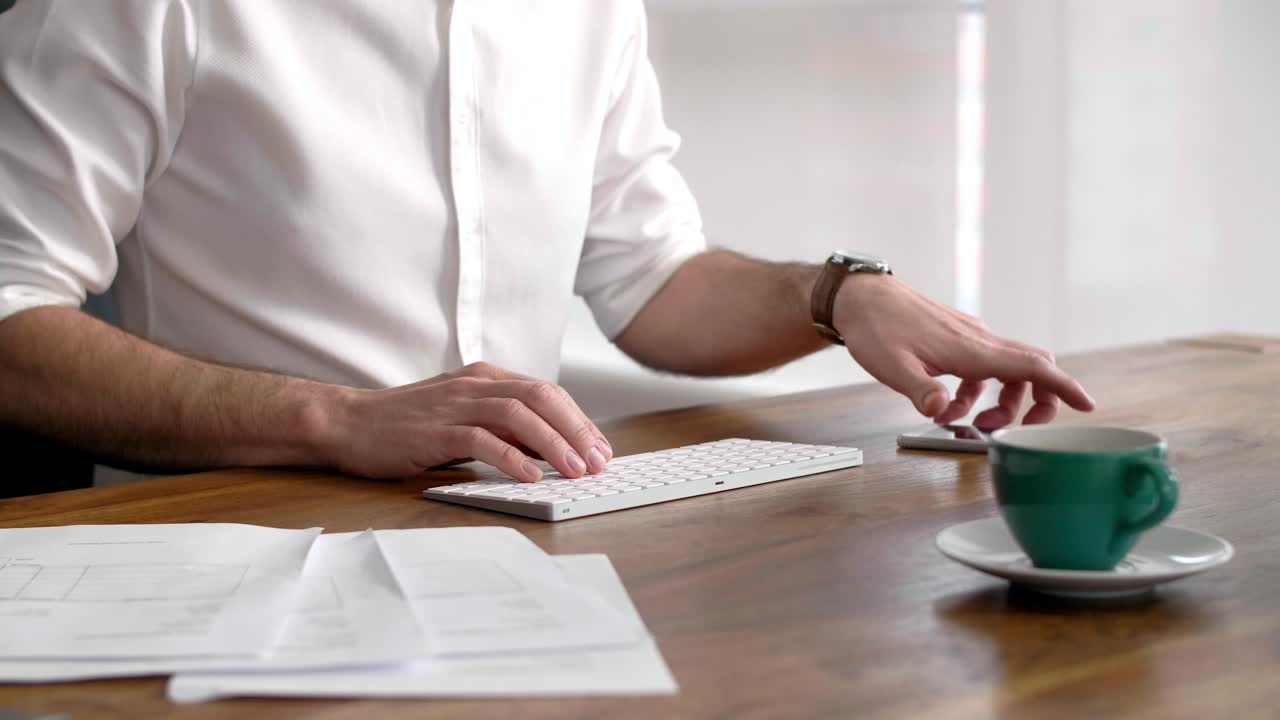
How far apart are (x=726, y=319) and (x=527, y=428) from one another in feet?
2.19

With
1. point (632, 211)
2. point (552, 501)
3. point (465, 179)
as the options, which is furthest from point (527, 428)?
point (632, 211)

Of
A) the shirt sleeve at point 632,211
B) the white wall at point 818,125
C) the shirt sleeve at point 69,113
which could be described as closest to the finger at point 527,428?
the shirt sleeve at point 69,113

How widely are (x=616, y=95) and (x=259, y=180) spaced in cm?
52

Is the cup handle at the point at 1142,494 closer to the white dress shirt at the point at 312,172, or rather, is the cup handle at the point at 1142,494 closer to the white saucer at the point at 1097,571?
the white saucer at the point at 1097,571

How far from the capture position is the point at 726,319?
5.30 feet

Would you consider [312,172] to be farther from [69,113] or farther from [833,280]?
[833,280]

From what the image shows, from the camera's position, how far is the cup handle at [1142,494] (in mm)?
637

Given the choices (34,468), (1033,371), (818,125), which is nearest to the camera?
(1033,371)

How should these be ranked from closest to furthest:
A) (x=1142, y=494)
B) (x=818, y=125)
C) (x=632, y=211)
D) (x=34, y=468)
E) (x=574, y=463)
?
1. (x=1142, y=494)
2. (x=574, y=463)
3. (x=34, y=468)
4. (x=632, y=211)
5. (x=818, y=125)

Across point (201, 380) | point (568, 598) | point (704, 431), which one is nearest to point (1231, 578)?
point (568, 598)

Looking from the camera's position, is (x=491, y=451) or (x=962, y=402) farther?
(x=962, y=402)

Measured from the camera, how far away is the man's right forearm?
1104 mm

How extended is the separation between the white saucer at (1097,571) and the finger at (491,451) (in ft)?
1.06

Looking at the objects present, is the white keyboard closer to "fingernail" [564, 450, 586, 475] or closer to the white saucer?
"fingernail" [564, 450, 586, 475]
